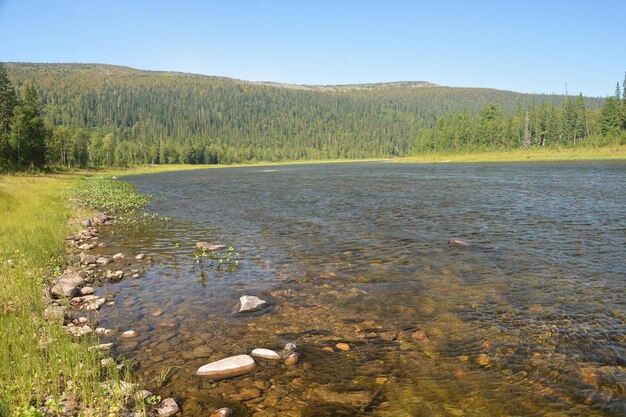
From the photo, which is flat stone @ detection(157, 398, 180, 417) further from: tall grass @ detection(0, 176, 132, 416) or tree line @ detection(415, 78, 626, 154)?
tree line @ detection(415, 78, 626, 154)

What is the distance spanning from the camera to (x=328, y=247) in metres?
18.3

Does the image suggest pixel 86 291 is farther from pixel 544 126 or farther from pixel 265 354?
pixel 544 126

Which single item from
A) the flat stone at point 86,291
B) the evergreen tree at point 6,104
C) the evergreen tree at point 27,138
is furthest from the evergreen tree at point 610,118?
the evergreen tree at point 6,104

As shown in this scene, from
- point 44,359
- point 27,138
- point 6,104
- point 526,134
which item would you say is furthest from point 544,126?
point 44,359

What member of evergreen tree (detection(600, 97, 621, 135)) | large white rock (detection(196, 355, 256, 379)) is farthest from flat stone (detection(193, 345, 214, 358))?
evergreen tree (detection(600, 97, 621, 135))

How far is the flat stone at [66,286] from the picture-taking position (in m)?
11.5

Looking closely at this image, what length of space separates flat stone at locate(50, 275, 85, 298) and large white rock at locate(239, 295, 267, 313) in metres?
4.78

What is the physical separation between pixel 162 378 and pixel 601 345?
8.74 m

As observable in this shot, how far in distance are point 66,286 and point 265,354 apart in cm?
728

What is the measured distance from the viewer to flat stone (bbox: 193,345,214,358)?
8523 mm

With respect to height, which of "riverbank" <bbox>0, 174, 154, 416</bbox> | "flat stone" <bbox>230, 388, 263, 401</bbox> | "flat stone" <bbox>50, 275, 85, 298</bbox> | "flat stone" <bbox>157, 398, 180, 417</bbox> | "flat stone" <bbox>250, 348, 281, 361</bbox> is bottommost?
"flat stone" <bbox>230, 388, 263, 401</bbox>

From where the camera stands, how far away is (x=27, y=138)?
7369 cm

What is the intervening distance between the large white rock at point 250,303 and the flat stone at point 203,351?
2.11 meters

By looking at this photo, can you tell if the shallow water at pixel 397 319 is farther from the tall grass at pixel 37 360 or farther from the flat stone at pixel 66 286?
the tall grass at pixel 37 360
